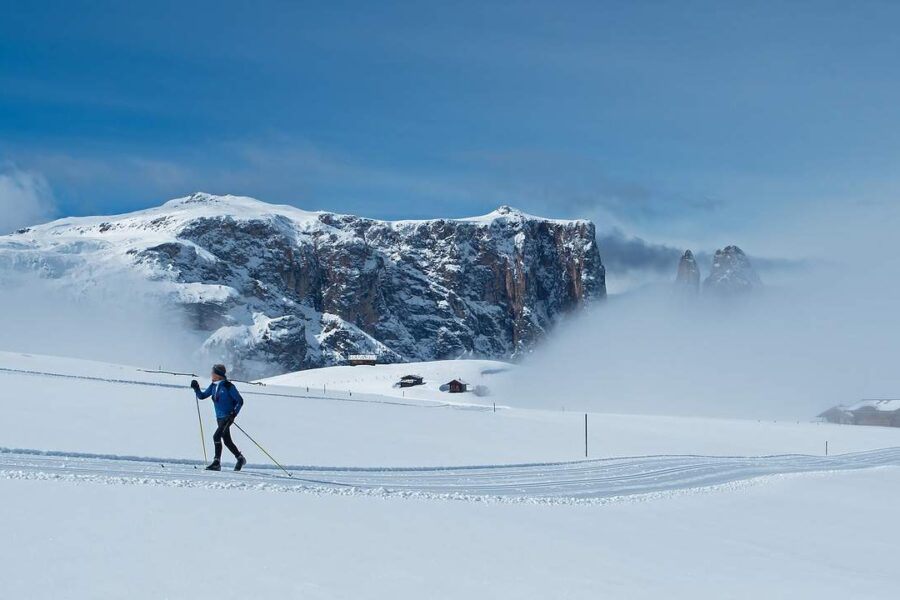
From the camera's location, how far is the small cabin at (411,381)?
140 meters

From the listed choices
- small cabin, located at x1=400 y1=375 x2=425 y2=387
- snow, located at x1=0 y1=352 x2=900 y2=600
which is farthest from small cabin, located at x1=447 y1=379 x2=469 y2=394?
snow, located at x1=0 y1=352 x2=900 y2=600

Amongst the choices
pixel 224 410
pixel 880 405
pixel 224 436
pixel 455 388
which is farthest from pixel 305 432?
pixel 455 388

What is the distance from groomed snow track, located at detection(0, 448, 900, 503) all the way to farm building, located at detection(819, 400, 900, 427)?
75603mm

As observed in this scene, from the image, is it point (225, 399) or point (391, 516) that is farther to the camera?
point (225, 399)

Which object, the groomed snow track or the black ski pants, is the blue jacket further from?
the groomed snow track

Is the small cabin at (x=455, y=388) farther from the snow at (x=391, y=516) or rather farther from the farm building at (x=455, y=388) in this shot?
the snow at (x=391, y=516)

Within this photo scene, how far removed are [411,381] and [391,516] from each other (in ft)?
413

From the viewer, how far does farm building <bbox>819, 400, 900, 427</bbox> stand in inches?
4124

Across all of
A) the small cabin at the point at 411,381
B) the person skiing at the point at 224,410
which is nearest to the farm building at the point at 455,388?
the small cabin at the point at 411,381

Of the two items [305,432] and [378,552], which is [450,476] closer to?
[305,432]

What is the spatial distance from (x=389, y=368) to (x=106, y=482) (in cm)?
14592

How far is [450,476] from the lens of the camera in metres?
25.9

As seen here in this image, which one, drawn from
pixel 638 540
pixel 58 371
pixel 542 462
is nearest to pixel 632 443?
pixel 542 462

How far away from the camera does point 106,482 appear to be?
15.7 metres
